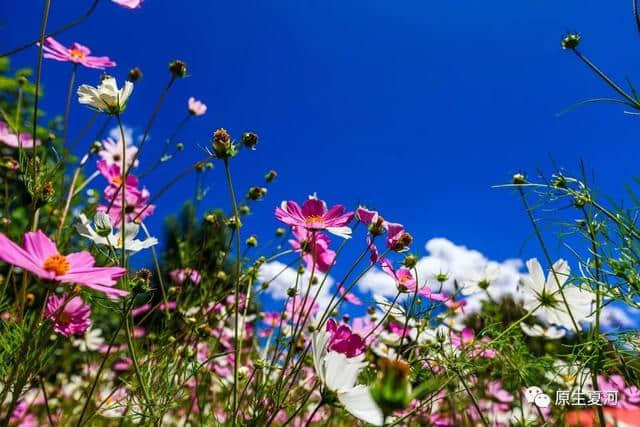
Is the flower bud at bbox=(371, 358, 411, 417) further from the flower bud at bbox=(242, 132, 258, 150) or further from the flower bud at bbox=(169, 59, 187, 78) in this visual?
the flower bud at bbox=(169, 59, 187, 78)

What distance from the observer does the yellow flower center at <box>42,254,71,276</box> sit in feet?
1.43

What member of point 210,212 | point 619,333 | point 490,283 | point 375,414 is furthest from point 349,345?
point 490,283

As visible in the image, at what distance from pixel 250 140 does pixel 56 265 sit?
1.14ft

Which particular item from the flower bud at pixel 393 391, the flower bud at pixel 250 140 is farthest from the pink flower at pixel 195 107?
the flower bud at pixel 393 391

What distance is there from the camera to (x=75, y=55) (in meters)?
0.97

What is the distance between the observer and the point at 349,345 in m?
0.60

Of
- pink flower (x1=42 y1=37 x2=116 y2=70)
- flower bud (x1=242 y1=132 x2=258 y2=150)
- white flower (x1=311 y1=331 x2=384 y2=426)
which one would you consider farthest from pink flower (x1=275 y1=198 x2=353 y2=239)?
pink flower (x1=42 y1=37 x2=116 y2=70)

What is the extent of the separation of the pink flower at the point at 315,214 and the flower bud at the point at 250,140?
0.34 feet

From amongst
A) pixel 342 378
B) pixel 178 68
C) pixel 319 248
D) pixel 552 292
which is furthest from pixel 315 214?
pixel 552 292

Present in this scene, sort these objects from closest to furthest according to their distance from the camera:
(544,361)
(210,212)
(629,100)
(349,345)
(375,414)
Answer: (375,414) → (349,345) → (629,100) → (544,361) → (210,212)

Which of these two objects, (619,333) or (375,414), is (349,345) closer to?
(375,414)

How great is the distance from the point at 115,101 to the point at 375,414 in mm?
604

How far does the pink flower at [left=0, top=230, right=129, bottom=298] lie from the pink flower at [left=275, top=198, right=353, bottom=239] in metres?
0.29

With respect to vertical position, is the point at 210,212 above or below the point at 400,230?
above
